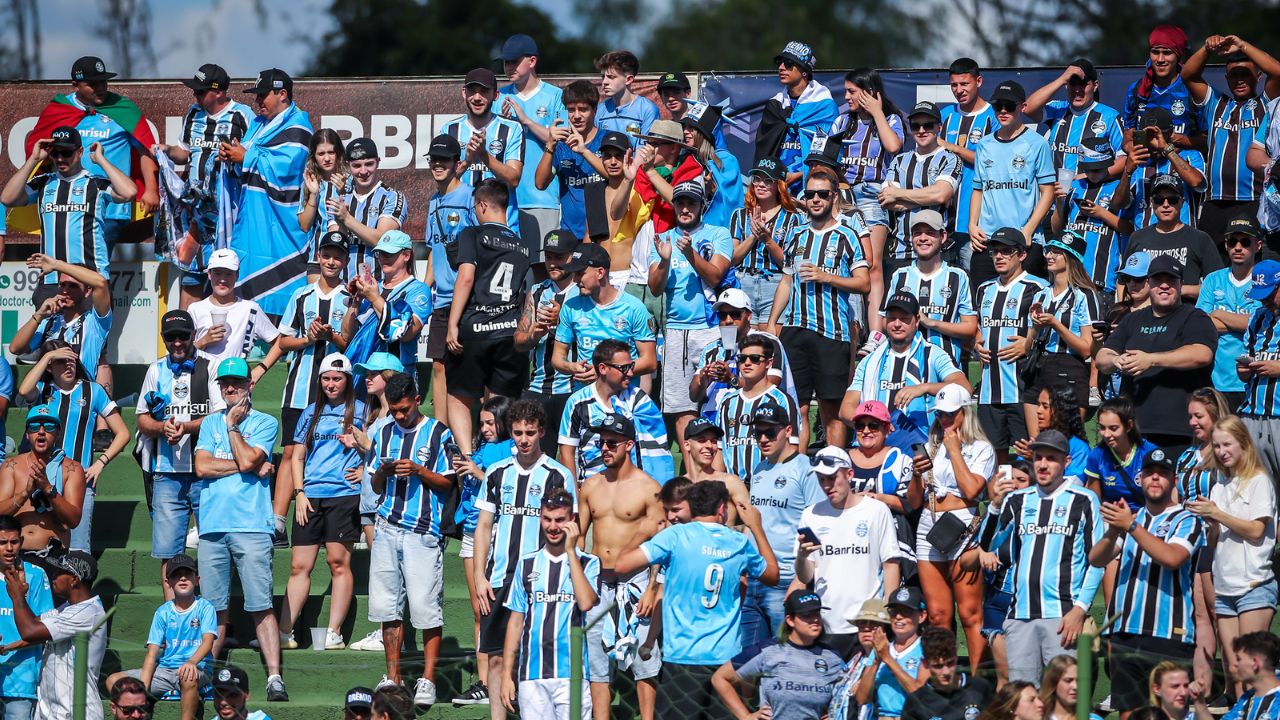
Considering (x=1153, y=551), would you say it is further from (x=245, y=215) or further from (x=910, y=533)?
(x=245, y=215)

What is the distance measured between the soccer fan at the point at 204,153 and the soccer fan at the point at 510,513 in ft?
14.5

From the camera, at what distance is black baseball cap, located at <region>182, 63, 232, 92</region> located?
13984mm

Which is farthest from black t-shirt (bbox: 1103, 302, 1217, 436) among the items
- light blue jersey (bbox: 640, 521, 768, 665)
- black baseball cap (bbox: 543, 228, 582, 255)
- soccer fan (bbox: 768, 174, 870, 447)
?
black baseball cap (bbox: 543, 228, 582, 255)

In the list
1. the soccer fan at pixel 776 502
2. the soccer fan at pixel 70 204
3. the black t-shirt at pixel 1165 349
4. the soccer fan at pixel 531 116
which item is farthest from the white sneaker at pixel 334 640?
the black t-shirt at pixel 1165 349

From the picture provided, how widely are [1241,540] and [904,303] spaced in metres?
2.66

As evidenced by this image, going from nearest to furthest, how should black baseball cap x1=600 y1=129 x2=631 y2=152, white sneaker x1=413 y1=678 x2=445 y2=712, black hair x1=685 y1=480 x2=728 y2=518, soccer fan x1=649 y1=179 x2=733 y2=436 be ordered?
1. black hair x1=685 y1=480 x2=728 y2=518
2. white sneaker x1=413 y1=678 x2=445 y2=712
3. soccer fan x1=649 y1=179 x2=733 y2=436
4. black baseball cap x1=600 y1=129 x2=631 y2=152

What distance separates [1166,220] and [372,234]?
570 centimetres

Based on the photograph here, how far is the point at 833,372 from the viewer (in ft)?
→ 39.8

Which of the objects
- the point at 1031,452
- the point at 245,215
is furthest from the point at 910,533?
the point at 245,215

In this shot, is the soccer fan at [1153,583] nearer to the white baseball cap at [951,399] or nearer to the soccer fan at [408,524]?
the white baseball cap at [951,399]

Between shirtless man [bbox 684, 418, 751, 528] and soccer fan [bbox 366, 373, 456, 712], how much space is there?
1.70m

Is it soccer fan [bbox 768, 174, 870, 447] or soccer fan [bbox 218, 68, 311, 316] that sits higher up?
soccer fan [bbox 218, 68, 311, 316]

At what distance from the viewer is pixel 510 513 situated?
34.9ft

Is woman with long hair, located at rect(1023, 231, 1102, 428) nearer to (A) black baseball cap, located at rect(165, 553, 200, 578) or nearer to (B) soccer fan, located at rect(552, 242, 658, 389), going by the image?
(B) soccer fan, located at rect(552, 242, 658, 389)
